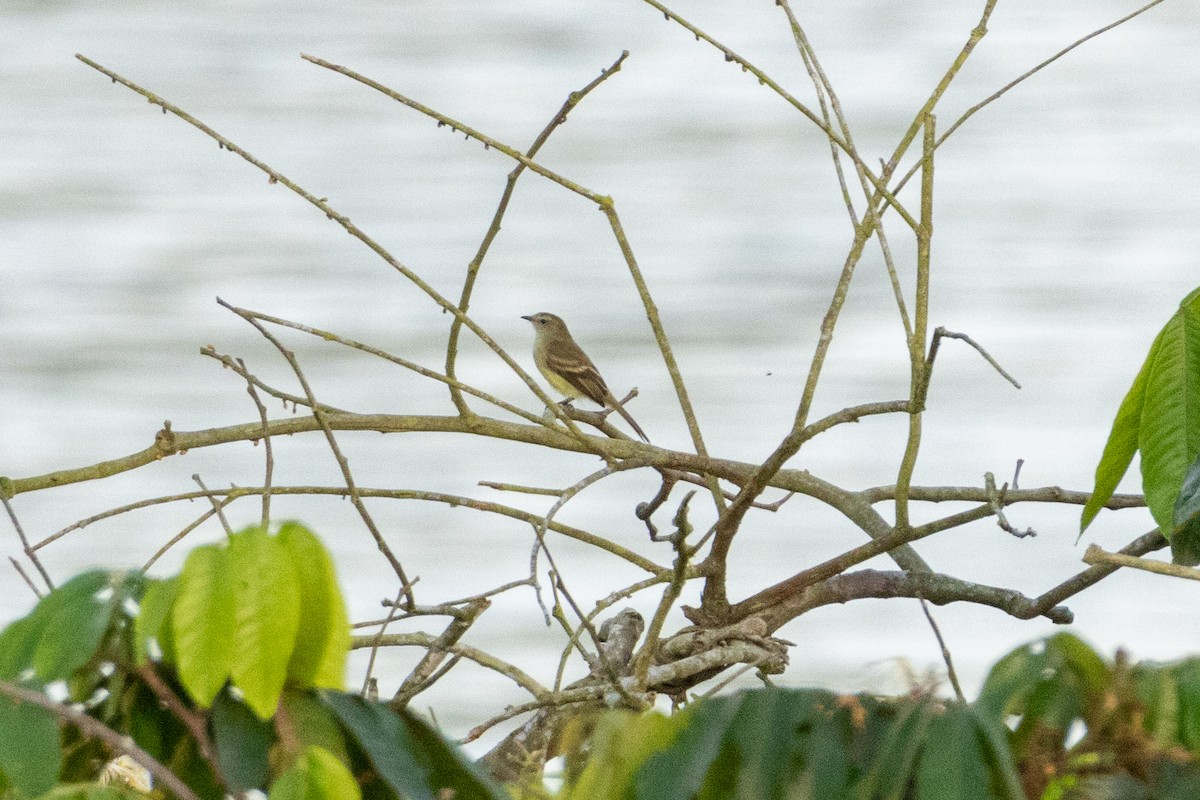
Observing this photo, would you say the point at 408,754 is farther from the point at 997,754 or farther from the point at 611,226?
the point at 611,226

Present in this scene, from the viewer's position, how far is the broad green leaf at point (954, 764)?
0.59 meters

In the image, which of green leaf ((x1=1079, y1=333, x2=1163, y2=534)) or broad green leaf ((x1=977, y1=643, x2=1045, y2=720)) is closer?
broad green leaf ((x1=977, y1=643, x2=1045, y2=720))

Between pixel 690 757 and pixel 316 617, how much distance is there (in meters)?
0.19

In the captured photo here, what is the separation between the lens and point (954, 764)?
23.3 inches

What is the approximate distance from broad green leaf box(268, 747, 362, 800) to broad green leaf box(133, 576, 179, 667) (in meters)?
0.09

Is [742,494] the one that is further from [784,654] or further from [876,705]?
[876,705]

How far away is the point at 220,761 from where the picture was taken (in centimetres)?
64

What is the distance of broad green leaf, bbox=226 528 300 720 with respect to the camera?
0.62m

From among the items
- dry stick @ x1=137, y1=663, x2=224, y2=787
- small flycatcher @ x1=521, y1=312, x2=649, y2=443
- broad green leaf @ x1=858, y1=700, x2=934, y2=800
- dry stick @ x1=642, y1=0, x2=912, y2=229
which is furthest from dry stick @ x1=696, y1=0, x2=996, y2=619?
small flycatcher @ x1=521, y1=312, x2=649, y2=443

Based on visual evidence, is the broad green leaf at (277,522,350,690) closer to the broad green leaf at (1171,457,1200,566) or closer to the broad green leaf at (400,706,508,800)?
the broad green leaf at (400,706,508,800)

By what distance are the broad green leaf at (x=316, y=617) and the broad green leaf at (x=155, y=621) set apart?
0.06m

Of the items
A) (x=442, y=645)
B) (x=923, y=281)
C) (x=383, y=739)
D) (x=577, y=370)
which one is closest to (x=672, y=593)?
(x=442, y=645)

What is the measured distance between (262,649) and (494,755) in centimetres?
86

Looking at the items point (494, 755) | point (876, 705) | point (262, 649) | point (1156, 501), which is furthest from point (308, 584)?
point (494, 755)
